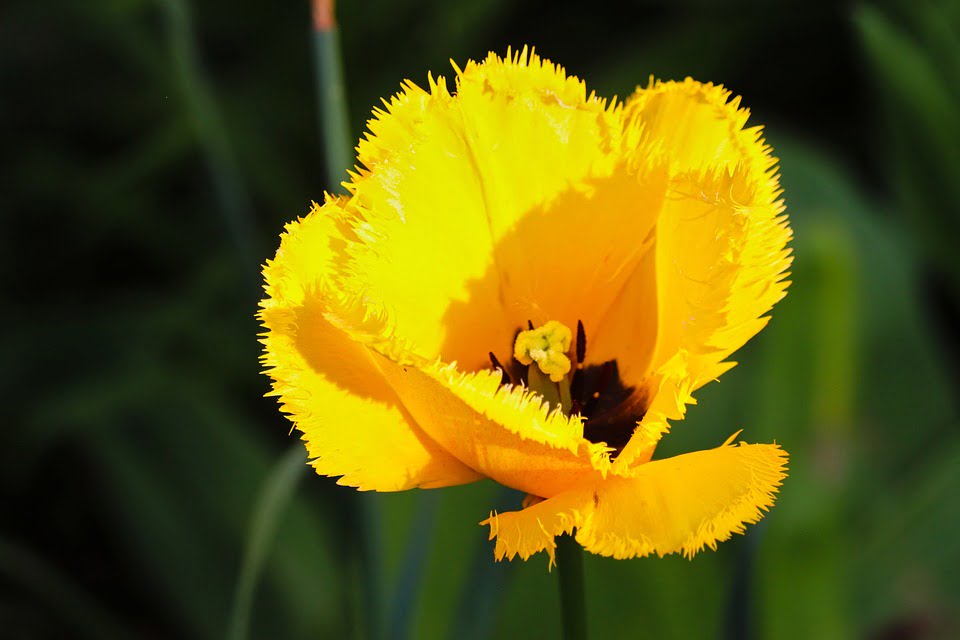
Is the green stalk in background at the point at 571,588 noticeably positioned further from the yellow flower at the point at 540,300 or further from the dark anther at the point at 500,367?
the dark anther at the point at 500,367

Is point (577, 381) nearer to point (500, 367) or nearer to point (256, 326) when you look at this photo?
point (500, 367)

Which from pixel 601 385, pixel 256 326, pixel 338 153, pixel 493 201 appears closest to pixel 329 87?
pixel 338 153

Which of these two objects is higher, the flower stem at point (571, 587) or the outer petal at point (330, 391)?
the outer petal at point (330, 391)

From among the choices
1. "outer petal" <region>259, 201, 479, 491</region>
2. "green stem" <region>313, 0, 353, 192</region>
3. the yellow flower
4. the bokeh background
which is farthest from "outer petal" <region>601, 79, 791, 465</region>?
the bokeh background

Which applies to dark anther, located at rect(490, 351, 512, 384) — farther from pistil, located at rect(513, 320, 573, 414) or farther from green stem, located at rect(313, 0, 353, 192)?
green stem, located at rect(313, 0, 353, 192)

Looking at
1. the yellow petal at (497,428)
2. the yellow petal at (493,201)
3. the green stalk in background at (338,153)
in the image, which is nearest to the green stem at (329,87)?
the green stalk in background at (338,153)

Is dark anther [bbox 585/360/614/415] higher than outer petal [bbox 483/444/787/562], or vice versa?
dark anther [bbox 585/360/614/415]
